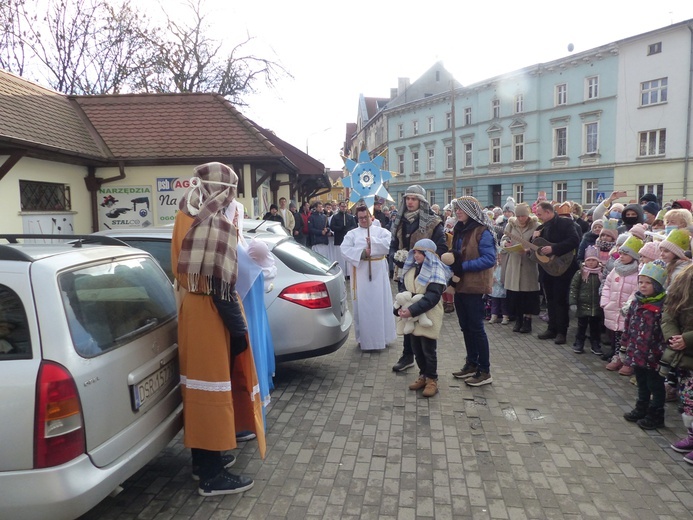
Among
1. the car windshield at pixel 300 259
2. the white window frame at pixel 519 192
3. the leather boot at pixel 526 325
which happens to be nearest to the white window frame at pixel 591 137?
the white window frame at pixel 519 192

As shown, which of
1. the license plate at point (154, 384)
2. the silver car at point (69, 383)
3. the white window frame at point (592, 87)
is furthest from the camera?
the white window frame at point (592, 87)

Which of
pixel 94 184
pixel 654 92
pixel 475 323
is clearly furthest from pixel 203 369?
pixel 654 92

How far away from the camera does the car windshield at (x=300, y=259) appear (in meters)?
5.41

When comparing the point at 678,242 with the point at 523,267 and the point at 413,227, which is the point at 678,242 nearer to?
the point at 413,227

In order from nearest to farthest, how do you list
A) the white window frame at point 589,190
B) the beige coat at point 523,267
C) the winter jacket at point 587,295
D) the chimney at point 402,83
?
1. the winter jacket at point 587,295
2. the beige coat at point 523,267
3. the white window frame at point 589,190
4. the chimney at point 402,83

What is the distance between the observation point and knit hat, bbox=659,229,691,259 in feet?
14.4

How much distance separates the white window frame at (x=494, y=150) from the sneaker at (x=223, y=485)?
1603 inches

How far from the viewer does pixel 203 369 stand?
312 centimetres

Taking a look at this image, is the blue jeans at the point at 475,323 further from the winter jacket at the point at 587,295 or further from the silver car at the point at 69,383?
the silver car at the point at 69,383

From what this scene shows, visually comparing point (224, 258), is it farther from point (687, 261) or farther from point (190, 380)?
point (687, 261)

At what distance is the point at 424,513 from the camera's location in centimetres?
311

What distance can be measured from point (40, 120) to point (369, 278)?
7.41 m

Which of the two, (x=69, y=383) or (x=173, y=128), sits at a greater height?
(x=173, y=128)

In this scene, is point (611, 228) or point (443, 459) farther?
point (611, 228)
